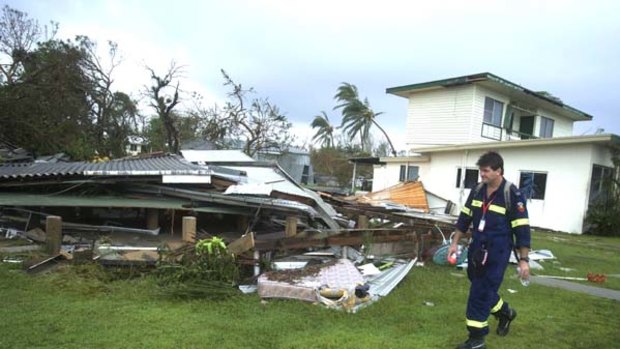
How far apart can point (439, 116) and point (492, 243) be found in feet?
66.3

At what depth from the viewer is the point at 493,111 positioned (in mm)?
22469

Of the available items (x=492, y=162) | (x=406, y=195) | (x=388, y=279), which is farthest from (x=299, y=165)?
(x=492, y=162)

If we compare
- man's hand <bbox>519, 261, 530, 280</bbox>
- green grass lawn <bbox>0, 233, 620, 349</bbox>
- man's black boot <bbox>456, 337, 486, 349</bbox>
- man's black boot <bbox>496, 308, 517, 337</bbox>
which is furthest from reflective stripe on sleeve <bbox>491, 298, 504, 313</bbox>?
man's hand <bbox>519, 261, 530, 280</bbox>

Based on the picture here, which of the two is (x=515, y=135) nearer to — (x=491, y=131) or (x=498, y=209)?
(x=491, y=131)

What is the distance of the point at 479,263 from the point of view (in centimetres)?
393

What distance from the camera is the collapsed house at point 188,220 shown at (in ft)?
20.5

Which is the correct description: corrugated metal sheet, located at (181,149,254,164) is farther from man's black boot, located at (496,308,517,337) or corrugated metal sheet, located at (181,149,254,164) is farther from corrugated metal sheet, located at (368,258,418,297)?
man's black boot, located at (496,308,517,337)

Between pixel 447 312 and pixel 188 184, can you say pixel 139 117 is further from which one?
pixel 447 312

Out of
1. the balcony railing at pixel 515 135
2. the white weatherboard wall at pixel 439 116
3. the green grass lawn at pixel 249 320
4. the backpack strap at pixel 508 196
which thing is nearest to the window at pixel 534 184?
the white weatherboard wall at pixel 439 116

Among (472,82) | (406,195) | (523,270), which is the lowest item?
(406,195)

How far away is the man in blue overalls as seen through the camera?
389 centimetres

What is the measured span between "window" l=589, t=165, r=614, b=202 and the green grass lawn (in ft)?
41.2

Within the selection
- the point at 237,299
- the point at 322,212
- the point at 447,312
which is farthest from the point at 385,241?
the point at 237,299

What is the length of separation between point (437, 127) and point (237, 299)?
1985 centimetres
